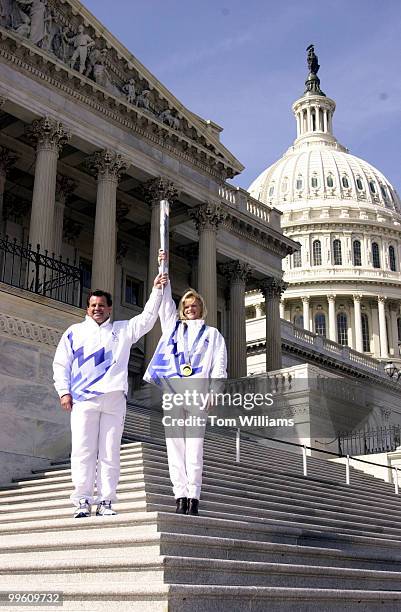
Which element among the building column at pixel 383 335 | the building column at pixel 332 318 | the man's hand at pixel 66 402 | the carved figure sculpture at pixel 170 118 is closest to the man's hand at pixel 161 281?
the man's hand at pixel 66 402

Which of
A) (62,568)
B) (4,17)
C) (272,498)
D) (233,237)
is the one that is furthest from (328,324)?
(62,568)

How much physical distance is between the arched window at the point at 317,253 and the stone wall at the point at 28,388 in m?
90.9

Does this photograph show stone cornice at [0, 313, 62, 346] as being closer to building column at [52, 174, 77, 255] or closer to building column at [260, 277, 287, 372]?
building column at [52, 174, 77, 255]

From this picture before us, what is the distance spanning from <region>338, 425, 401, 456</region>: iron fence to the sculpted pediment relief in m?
12.8

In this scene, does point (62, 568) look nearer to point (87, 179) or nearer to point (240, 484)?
point (240, 484)

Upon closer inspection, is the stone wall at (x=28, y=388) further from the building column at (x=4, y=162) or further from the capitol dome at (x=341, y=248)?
the capitol dome at (x=341, y=248)

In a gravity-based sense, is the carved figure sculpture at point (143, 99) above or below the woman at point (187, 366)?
above

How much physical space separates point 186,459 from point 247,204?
32.9m

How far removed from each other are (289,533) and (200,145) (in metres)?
25.5

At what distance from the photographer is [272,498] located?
13.5 m

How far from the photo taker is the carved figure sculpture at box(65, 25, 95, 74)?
92.3 feet

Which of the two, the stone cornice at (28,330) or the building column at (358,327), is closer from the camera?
the stone cornice at (28,330)

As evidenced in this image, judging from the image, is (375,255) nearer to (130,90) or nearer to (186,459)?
(130,90)

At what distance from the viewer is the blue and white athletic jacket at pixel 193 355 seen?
7785mm
